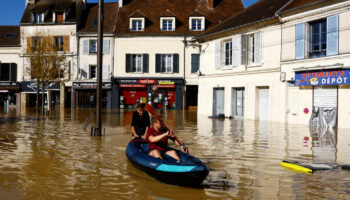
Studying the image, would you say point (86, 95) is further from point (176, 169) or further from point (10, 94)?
point (176, 169)

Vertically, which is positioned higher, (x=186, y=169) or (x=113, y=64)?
(x=113, y=64)

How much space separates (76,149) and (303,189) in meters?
6.14

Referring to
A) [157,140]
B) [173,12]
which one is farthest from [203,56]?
[157,140]

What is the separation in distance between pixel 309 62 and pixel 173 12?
20.2m

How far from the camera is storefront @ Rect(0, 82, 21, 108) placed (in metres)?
37.8

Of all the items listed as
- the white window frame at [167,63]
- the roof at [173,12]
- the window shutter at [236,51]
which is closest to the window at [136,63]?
the white window frame at [167,63]

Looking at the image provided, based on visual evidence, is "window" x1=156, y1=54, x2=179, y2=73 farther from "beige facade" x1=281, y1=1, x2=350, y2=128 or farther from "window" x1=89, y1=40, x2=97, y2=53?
"beige facade" x1=281, y1=1, x2=350, y2=128

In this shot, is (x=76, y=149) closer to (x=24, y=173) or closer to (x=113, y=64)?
(x=24, y=173)

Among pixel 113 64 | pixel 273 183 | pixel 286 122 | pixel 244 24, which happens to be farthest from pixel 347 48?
pixel 113 64

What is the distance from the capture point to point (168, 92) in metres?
35.2

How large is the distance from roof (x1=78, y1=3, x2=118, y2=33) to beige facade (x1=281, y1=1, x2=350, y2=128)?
20.4m

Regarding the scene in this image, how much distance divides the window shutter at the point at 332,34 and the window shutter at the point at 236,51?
626cm

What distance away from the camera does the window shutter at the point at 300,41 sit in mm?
18344

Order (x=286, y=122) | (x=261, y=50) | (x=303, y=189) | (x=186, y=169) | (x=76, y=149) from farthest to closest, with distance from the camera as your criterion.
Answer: (x=261, y=50)
(x=286, y=122)
(x=76, y=149)
(x=303, y=189)
(x=186, y=169)
